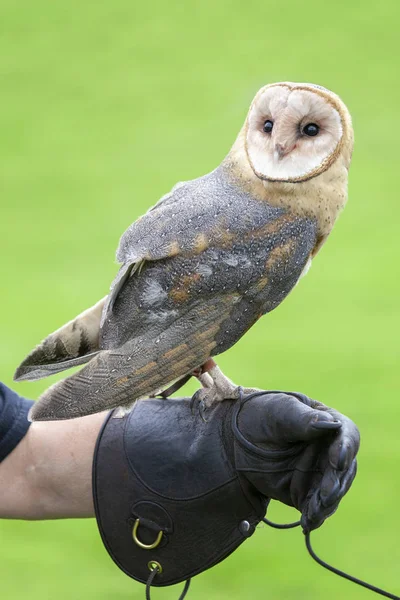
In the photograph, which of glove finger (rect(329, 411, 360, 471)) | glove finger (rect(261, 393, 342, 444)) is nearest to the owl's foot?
glove finger (rect(261, 393, 342, 444))

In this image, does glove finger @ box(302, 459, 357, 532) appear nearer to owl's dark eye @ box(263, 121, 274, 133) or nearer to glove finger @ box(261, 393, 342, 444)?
glove finger @ box(261, 393, 342, 444)

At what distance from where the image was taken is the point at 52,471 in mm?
2240

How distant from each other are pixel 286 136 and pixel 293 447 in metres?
0.52

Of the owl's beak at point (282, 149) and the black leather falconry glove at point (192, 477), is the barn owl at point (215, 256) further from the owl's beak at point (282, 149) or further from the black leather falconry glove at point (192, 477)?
the black leather falconry glove at point (192, 477)

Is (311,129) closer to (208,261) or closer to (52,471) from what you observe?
(208,261)

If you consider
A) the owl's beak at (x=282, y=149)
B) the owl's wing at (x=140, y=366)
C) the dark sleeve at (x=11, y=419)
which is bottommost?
the dark sleeve at (x=11, y=419)

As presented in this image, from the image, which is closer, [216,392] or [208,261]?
[208,261]

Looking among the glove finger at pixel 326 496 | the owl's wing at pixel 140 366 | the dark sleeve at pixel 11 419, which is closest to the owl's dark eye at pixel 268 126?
the owl's wing at pixel 140 366

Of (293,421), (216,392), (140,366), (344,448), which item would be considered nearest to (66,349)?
(140,366)

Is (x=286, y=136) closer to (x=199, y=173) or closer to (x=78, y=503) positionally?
(x=78, y=503)

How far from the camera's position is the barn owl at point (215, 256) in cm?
201

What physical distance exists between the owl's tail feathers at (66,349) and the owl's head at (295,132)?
40cm

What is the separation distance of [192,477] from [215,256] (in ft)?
1.31

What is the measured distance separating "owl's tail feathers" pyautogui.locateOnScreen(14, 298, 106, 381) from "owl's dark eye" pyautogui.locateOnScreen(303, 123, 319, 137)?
0.48 metres
